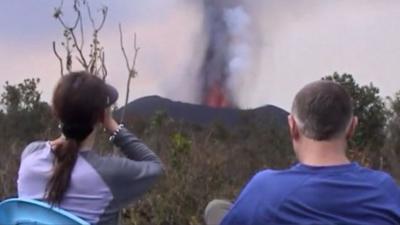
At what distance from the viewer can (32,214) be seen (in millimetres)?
3859

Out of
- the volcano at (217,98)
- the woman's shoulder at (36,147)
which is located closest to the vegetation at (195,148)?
the volcano at (217,98)

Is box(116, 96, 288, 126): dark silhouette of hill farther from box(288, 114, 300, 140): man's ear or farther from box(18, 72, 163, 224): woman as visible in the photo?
box(288, 114, 300, 140): man's ear

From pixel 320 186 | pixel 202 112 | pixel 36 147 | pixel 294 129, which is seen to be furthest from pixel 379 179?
pixel 202 112

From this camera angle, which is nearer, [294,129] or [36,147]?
[294,129]

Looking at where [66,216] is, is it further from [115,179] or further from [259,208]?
[259,208]

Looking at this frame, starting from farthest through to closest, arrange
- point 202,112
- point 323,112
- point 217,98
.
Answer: point 217,98 → point 202,112 → point 323,112

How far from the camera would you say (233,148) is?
18672 millimetres

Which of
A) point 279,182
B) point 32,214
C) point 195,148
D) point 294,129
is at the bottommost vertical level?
point 195,148

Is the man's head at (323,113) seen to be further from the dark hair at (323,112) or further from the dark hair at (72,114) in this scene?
the dark hair at (72,114)

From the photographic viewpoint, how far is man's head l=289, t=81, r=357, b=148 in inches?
141

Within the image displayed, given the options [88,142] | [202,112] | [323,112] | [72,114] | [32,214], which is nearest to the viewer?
[323,112]

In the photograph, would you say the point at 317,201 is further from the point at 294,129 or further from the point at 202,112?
the point at 202,112

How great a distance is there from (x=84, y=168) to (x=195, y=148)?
894 cm

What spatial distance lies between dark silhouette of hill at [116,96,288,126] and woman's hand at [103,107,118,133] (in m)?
18.0
